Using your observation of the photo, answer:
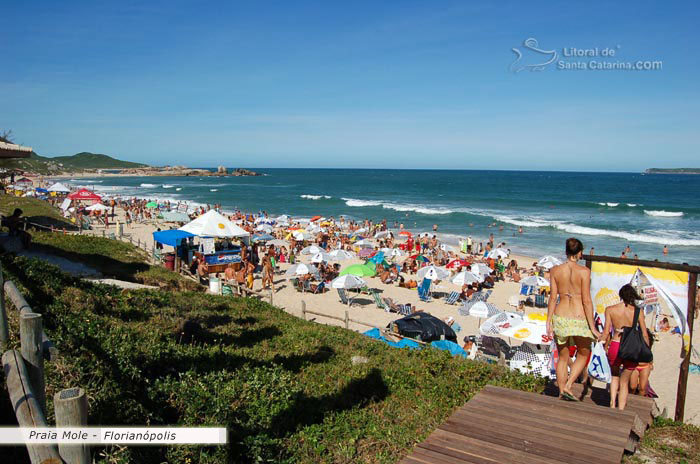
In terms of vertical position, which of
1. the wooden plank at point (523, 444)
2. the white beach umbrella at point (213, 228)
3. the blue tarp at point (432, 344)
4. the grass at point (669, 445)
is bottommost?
the blue tarp at point (432, 344)


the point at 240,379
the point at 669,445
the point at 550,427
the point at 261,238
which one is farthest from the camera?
the point at 261,238

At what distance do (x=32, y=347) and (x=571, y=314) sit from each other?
14.9 feet

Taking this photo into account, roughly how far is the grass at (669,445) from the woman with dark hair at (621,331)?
1.54 feet

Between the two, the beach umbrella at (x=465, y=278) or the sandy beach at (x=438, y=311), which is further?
the beach umbrella at (x=465, y=278)

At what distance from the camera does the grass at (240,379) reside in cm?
417

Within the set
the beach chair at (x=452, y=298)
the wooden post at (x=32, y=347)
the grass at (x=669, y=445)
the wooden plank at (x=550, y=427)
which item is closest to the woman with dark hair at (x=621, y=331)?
the grass at (x=669, y=445)

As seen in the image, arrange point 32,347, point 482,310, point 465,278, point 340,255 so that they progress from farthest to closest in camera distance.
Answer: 1. point 340,255
2. point 465,278
3. point 482,310
4. point 32,347

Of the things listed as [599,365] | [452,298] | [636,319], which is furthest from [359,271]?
[636,319]

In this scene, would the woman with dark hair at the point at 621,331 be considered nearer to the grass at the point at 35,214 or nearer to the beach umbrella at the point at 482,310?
the beach umbrella at the point at 482,310

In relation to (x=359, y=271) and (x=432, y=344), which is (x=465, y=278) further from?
(x=432, y=344)

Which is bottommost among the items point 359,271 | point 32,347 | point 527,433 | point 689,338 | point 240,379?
point 359,271

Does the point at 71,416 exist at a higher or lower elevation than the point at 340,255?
higher

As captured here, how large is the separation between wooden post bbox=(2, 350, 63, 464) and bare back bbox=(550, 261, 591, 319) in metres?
4.29

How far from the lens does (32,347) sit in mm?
2781
